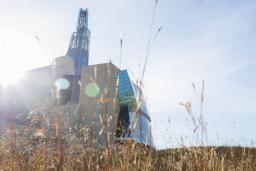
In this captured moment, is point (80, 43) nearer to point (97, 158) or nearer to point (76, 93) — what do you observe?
point (76, 93)

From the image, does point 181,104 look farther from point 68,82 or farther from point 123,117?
point 68,82

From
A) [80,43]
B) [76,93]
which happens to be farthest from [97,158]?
[80,43]

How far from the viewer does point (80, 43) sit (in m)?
60.8

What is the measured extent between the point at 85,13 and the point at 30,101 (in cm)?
4907

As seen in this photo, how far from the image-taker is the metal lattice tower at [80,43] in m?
59.7

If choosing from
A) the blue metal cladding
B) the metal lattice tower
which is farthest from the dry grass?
the metal lattice tower

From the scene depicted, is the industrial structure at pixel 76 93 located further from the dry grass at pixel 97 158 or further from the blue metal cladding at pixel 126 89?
the dry grass at pixel 97 158

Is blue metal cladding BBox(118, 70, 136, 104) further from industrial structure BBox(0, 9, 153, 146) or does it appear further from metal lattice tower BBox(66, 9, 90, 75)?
metal lattice tower BBox(66, 9, 90, 75)

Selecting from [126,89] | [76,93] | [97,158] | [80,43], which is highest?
[80,43]

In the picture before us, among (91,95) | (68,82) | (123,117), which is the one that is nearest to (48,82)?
(68,82)

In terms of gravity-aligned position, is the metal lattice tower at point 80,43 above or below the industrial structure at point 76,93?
above

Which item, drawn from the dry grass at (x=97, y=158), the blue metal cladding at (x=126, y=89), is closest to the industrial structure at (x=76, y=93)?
the blue metal cladding at (x=126, y=89)

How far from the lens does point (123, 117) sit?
42.9 feet

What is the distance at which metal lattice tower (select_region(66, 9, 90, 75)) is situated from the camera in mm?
59656
